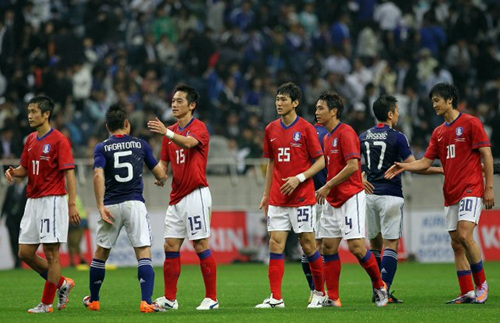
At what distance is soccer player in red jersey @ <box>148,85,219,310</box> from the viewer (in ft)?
39.8

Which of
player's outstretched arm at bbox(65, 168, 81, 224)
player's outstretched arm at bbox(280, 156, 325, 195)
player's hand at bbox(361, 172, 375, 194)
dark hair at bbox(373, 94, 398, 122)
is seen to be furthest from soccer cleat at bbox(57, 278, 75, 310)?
dark hair at bbox(373, 94, 398, 122)

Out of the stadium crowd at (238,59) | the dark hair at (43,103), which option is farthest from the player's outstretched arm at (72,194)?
the stadium crowd at (238,59)

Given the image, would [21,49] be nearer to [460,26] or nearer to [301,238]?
[460,26]

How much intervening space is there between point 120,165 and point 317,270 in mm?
2754

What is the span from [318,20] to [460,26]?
4.31 m

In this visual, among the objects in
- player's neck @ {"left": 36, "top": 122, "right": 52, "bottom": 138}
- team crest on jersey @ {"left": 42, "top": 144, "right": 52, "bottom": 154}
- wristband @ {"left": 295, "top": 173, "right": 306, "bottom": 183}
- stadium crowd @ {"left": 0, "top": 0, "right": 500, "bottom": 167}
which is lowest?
wristband @ {"left": 295, "top": 173, "right": 306, "bottom": 183}

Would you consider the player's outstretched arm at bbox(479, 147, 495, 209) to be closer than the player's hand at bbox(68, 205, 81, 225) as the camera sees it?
No

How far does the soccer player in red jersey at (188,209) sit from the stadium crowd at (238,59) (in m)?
12.0

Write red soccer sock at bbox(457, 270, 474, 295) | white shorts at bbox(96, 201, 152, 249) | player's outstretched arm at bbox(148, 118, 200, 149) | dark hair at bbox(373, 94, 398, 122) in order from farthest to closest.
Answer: dark hair at bbox(373, 94, 398, 122) → red soccer sock at bbox(457, 270, 474, 295) → white shorts at bbox(96, 201, 152, 249) → player's outstretched arm at bbox(148, 118, 200, 149)

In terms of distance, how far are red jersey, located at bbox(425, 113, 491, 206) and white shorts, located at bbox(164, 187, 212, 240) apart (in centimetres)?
316

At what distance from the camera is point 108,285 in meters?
17.0

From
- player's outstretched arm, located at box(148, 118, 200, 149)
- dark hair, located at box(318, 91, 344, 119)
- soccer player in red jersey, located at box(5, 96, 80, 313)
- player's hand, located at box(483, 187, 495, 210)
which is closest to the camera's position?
player's outstretched arm, located at box(148, 118, 200, 149)

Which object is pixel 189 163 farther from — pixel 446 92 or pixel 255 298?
pixel 446 92

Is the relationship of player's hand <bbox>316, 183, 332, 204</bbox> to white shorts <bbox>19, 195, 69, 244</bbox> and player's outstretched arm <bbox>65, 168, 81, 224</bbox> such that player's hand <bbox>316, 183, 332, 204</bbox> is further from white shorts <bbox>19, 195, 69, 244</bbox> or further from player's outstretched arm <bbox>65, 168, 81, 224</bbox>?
white shorts <bbox>19, 195, 69, 244</bbox>
